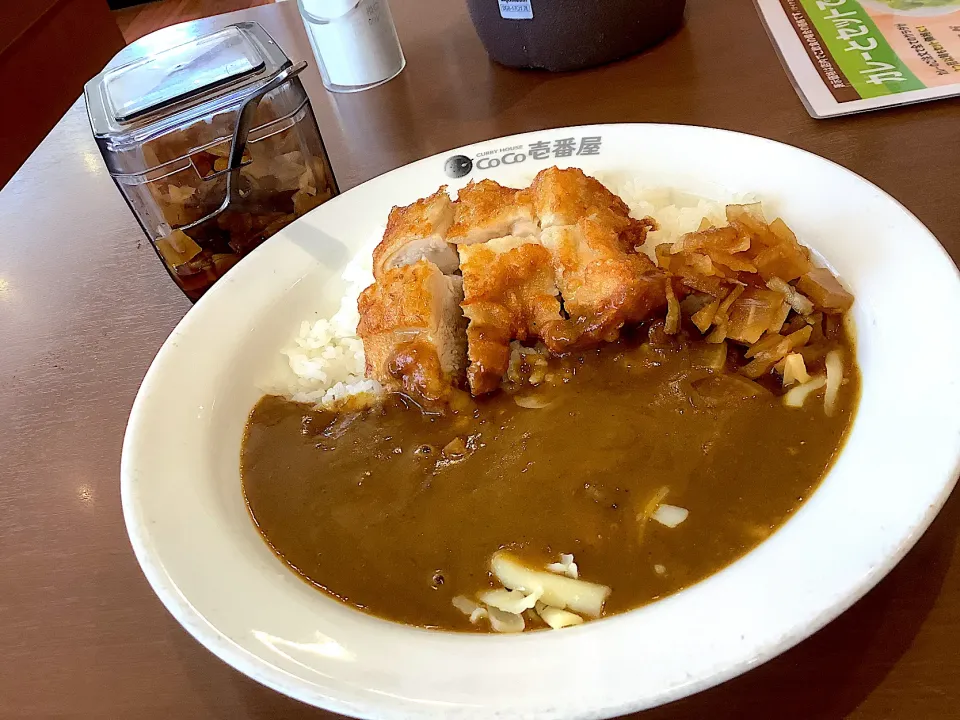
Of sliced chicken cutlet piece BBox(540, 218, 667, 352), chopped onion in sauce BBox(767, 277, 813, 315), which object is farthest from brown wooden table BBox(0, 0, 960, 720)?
sliced chicken cutlet piece BBox(540, 218, 667, 352)

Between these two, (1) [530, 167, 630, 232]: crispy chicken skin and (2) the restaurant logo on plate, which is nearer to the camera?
(1) [530, 167, 630, 232]: crispy chicken skin

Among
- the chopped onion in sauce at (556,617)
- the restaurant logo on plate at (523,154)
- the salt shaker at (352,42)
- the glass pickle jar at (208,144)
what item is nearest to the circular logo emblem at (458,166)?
the restaurant logo on plate at (523,154)

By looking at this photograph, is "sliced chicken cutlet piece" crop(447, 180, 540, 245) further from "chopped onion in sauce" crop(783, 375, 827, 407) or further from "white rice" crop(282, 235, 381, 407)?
"chopped onion in sauce" crop(783, 375, 827, 407)

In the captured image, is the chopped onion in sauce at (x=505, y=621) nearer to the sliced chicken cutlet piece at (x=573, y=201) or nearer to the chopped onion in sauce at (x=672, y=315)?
the chopped onion in sauce at (x=672, y=315)

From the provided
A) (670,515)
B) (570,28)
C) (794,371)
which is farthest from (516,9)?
(670,515)

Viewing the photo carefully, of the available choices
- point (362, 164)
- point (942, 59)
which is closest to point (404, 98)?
point (362, 164)

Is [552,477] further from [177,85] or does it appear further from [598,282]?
[177,85]
